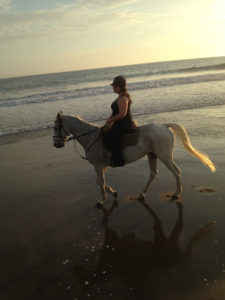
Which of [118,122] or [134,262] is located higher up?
[118,122]

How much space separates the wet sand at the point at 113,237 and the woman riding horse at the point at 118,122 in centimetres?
118

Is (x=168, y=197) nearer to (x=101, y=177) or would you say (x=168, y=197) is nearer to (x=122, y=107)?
(x=101, y=177)

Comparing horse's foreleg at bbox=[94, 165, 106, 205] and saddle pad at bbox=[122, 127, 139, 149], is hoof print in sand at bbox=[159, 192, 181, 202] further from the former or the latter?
saddle pad at bbox=[122, 127, 139, 149]

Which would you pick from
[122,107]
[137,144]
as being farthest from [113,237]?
[122,107]

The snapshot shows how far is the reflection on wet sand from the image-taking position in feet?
10.4

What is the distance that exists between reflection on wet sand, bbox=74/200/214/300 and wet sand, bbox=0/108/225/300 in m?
0.01

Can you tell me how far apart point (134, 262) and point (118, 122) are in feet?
8.51

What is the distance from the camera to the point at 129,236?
167 inches

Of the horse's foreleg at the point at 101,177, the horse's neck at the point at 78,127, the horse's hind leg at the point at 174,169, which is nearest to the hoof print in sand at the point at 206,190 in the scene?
the horse's hind leg at the point at 174,169

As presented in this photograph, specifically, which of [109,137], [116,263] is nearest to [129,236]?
[116,263]

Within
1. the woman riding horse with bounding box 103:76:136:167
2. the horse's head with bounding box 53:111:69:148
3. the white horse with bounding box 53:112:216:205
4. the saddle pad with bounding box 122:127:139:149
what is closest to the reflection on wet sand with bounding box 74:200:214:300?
the white horse with bounding box 53:112:216:205

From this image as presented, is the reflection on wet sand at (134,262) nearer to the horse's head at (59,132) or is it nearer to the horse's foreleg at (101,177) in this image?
the horse's foreleg at (101,177)

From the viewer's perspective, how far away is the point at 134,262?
3.63m

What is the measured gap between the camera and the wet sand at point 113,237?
3.19 meters
